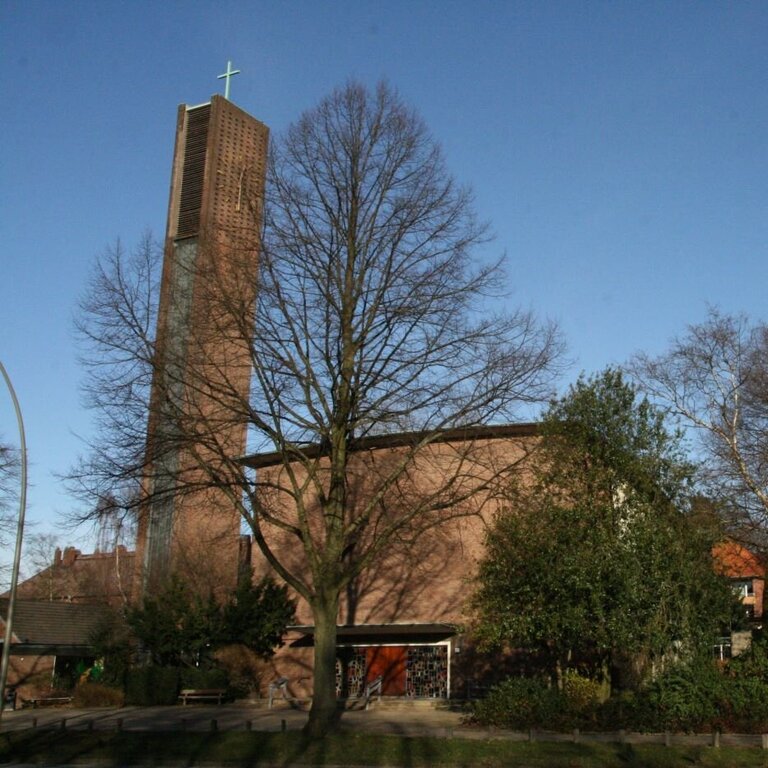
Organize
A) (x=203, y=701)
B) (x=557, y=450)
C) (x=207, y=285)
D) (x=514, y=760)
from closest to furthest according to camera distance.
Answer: (x=514, y=760) < (x=207, y=285) < (x=557, y=450) < (x=203, y=701)

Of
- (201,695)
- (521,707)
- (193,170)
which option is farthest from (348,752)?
(193,170)

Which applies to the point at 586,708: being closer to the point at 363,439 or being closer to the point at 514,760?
the point at 514,760

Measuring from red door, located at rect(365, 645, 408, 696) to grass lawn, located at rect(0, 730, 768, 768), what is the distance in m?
14.4

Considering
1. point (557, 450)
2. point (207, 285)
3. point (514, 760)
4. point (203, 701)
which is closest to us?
point (514, 760)

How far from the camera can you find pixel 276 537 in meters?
38.2

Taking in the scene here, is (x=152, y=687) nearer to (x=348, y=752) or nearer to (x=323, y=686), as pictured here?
(x=323, y=686)

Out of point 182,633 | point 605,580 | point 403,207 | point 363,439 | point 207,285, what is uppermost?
point 403,207

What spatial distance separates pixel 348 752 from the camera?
712 inches

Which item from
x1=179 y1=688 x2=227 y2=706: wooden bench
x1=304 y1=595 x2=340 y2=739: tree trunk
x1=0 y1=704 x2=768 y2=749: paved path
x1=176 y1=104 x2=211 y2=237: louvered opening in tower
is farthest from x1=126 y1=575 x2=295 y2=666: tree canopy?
x1=176 y1=104 x2=211 y2=237: louvered opening in tower

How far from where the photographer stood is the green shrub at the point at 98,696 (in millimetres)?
33656

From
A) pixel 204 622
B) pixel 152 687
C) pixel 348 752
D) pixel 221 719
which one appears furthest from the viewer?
pixel 204 622

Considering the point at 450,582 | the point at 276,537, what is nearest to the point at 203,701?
the point at 276,537

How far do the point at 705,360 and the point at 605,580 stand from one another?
1030 centimetres

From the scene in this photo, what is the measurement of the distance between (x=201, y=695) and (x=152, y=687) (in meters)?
1.76
